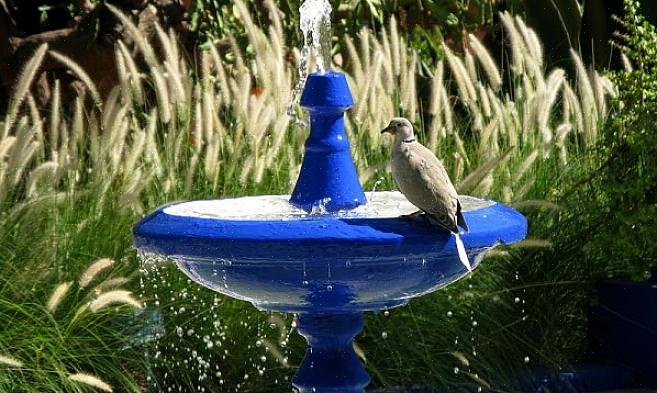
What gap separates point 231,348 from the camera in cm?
461

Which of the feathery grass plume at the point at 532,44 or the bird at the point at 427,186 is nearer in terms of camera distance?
the bird at the point at 427,186

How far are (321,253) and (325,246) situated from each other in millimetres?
21

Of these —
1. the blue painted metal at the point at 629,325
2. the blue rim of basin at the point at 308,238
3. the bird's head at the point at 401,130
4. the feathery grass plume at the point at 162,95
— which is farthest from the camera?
the feathery grass plume at the point at 162,95

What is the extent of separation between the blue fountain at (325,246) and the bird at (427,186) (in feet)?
0.11

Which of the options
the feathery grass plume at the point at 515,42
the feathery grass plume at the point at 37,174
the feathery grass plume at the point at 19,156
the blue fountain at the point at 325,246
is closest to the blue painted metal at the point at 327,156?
the blue fountain at the point at 325,246

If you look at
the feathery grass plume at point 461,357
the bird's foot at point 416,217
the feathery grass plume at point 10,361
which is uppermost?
the bird's foot at point 416,217

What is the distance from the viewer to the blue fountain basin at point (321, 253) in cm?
269

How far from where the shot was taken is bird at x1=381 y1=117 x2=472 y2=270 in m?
2.79

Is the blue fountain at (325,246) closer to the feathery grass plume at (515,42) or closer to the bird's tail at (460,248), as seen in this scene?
the bird's tail at (460,248)

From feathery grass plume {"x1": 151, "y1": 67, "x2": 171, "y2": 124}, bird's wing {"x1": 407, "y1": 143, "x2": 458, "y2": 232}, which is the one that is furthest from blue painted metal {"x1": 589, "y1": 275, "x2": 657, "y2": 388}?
bird's wing {"x1": 407, "y1": 143, "x2": 458, "y2": 232}

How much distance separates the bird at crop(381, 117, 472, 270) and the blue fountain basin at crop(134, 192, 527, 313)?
3cm

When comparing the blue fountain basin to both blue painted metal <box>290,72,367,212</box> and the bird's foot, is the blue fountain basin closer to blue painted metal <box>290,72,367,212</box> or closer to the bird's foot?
the bird's foot

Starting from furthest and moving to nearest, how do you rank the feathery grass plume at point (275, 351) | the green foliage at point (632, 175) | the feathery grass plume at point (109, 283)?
the green foliage at point (632, 175) < the feathery grass plume at point (275, 351) < the feathery grass plume at point (109, 283)

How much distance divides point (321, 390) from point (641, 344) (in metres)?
2.34
